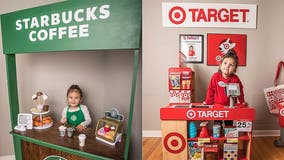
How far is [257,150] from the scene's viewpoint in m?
2.21

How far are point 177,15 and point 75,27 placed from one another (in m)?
1.27

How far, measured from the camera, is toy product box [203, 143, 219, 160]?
1.90 meters

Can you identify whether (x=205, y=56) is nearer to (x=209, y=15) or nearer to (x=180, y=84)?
(x=209, y=15)

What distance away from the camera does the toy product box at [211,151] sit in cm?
190

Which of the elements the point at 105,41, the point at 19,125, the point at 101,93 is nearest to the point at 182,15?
the point at 101,93

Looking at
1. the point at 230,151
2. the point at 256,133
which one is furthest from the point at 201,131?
the point at 256,133

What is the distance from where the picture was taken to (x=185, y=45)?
243 cm

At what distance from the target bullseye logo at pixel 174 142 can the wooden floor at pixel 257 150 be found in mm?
211

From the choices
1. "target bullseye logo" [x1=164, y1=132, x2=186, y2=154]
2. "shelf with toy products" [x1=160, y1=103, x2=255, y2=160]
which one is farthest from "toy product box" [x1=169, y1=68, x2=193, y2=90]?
"target bullseye logo" [x1=164, y1=132, x2=186, y2=154]

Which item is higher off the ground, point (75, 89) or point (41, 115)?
point (75, 89)

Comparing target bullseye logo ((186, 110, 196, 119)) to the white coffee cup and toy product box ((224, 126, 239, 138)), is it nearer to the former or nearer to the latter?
toy product box ((224, 126, 239, 138))

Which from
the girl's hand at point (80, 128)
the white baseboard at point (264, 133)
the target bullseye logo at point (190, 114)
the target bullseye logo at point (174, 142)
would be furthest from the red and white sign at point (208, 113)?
the white baseboard at point (264, 133)

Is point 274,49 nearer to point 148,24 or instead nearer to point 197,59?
point 197,59

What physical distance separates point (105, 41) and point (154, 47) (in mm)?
1206
